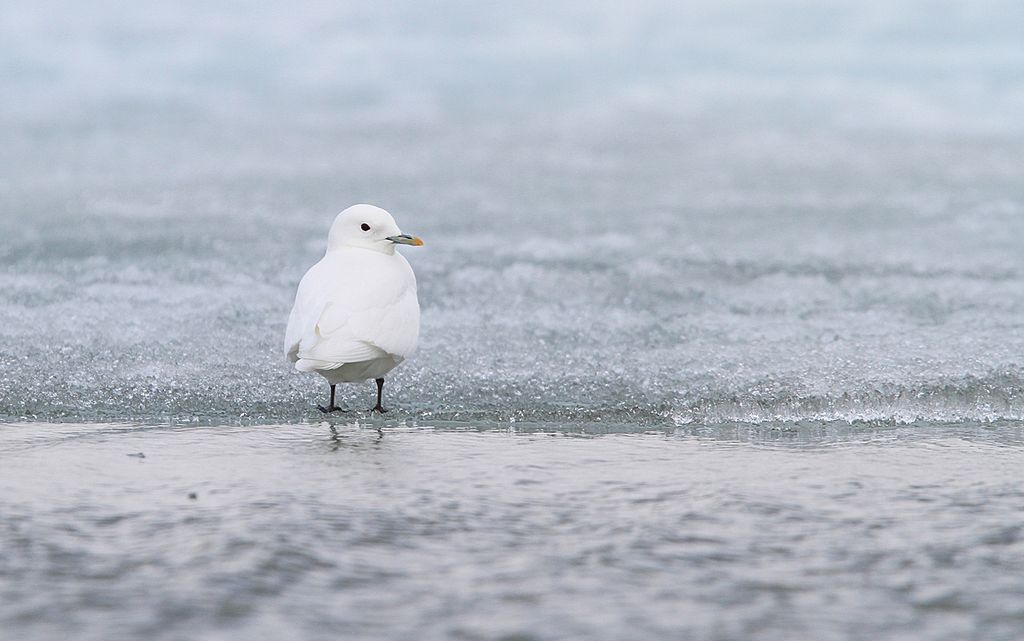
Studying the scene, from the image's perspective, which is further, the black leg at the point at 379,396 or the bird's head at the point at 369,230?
the bird's head at the point at 369,230

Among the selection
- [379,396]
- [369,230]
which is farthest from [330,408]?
[369,230]

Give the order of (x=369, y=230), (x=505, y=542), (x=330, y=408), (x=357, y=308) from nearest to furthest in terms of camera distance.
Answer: (x=505, y=542) < (x=357, y=308) < (x=330, y=408) < (x=369, y=230)

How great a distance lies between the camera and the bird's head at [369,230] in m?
4.54

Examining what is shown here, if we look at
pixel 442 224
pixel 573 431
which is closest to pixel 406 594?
pixel 573 431

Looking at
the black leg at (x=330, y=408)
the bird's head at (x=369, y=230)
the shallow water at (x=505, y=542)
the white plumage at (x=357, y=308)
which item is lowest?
the shallow water at (x=505, y=542)

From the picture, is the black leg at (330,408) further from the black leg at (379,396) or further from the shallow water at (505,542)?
the shallow water at (505,542)

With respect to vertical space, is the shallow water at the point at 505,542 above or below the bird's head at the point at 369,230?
below

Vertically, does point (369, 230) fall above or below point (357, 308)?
above

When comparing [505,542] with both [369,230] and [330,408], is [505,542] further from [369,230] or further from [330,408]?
[369,230]

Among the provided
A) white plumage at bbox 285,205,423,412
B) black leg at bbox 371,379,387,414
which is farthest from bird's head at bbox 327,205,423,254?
black leg at bbox 371,379,387,414

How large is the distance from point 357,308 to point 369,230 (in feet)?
1.94

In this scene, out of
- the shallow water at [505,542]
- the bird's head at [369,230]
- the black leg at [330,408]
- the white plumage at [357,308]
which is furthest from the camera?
the bird's head at [369,230]

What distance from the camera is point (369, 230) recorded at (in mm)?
4551

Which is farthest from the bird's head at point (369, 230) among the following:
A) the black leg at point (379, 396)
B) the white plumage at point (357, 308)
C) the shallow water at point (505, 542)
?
the shallow water at point (505, 542)
